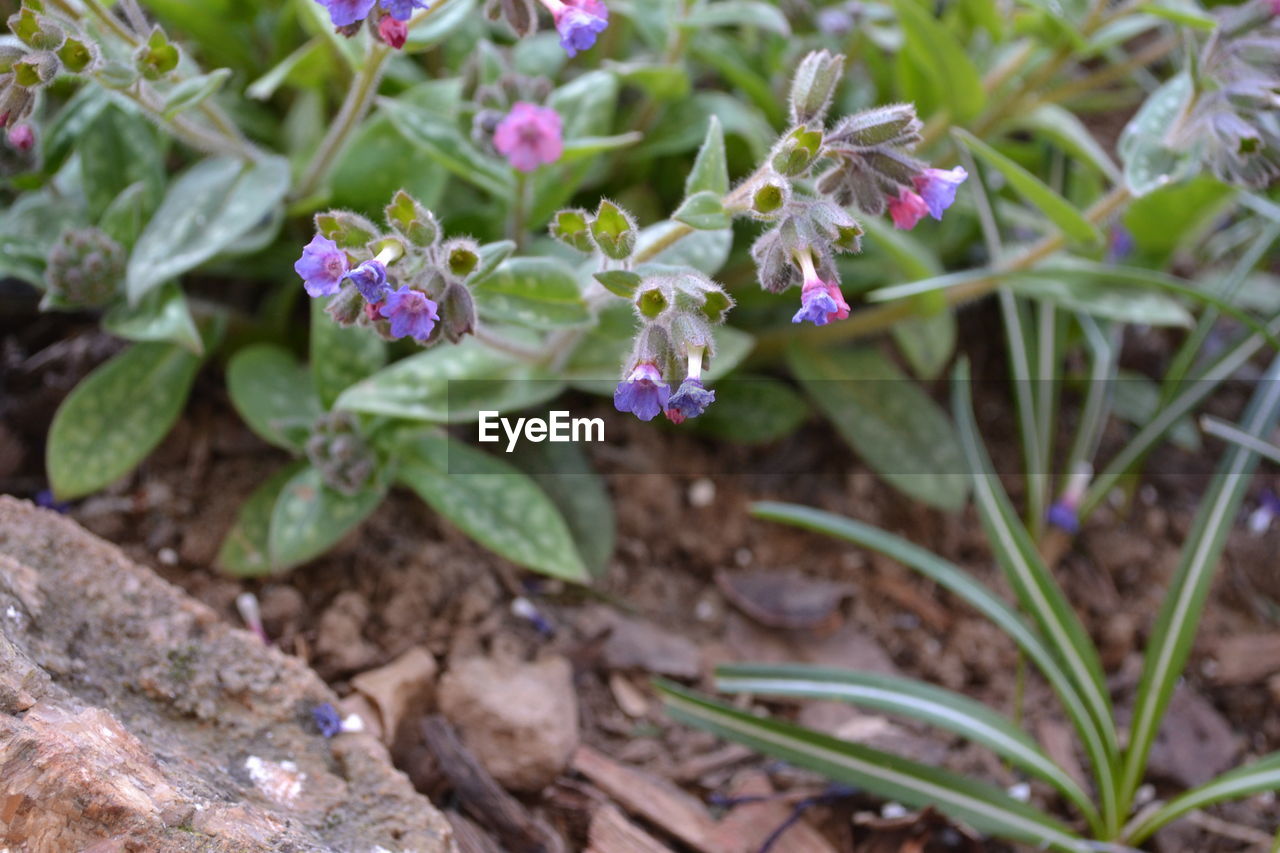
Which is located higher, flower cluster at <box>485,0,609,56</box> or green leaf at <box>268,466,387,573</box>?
flower cluster at <box>485,0,609,56</box>

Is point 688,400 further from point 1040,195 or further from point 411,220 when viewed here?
point 1040,195

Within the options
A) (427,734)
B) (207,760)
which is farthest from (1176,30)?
(207,760)

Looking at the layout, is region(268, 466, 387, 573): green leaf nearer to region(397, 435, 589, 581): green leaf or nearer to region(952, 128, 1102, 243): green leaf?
region(397, 435, 589, 581): green leaf

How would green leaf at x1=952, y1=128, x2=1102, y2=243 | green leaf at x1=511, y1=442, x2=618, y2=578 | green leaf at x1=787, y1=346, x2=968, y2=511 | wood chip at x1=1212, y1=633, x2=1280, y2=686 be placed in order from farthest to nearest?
green leaf at x1=787, y1=346, x2=968, y2=511
wood chip at x1=1212, y1=633, x2=1280, y2=686
green leaf at x1=511, y1=442, x2=618, y2=578
green leaf at x1=952, y1=128, x2=1102, y2=243

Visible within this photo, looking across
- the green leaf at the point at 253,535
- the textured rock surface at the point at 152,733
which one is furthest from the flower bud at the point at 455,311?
the green leaf at the point at 253,535

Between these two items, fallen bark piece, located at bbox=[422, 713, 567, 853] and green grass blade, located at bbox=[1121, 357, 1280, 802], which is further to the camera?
green grass blade, located at bbox=[1121, 357, 1280, 802]

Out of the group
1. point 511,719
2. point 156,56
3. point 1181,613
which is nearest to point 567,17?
point 156,56

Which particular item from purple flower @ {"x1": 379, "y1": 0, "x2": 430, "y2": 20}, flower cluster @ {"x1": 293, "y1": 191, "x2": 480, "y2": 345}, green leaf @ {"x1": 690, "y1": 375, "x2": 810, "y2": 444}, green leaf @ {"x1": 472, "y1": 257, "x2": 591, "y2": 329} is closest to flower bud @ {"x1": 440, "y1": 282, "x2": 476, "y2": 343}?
flower cluster @ {"x1": 293, "y1": 191, "x2": 480, "y2": 345}

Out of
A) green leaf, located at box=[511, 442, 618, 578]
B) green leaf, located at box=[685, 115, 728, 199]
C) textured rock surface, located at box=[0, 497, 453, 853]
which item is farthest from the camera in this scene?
green leaf, located at box=[511, 442, 618, 578]
